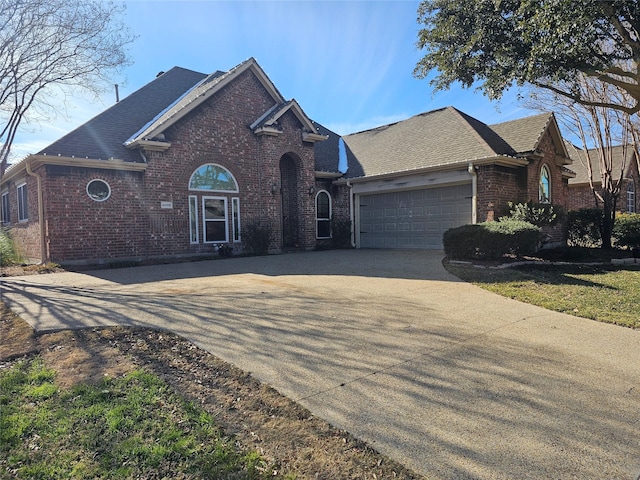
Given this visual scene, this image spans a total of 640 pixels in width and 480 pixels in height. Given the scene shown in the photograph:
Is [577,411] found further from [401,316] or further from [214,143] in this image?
[214,143]

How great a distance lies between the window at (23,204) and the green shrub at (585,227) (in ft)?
69.1

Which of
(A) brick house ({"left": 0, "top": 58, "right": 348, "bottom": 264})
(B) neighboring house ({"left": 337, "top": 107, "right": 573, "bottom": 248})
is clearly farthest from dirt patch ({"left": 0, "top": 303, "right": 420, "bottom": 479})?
(B) neighboring house ({"left": 337, "top": 107, "right": 573, "bottom": 248})

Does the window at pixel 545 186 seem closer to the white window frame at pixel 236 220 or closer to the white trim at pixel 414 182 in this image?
the white trim at pixel 414 182

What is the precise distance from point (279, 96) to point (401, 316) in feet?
42.1

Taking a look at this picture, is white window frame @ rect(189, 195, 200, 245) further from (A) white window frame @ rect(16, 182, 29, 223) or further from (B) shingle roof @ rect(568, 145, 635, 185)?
(B) shingle roof @ rect(568, 145, 635, 185)

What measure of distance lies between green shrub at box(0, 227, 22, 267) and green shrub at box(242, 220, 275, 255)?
7293 mm

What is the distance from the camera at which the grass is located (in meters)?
2.31

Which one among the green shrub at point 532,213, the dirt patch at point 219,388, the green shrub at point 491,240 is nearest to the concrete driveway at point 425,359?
the dirt patch at point 219,388

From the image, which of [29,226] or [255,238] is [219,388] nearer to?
[255,238]

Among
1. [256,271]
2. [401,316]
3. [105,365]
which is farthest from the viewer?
[256,271]

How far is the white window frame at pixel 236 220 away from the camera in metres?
14.8

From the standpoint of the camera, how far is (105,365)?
3867 mm

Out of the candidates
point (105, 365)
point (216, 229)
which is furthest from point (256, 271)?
point (105, 365)

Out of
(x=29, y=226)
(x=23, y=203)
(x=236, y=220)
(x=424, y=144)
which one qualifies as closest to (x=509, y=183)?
(x=424, y=144)
